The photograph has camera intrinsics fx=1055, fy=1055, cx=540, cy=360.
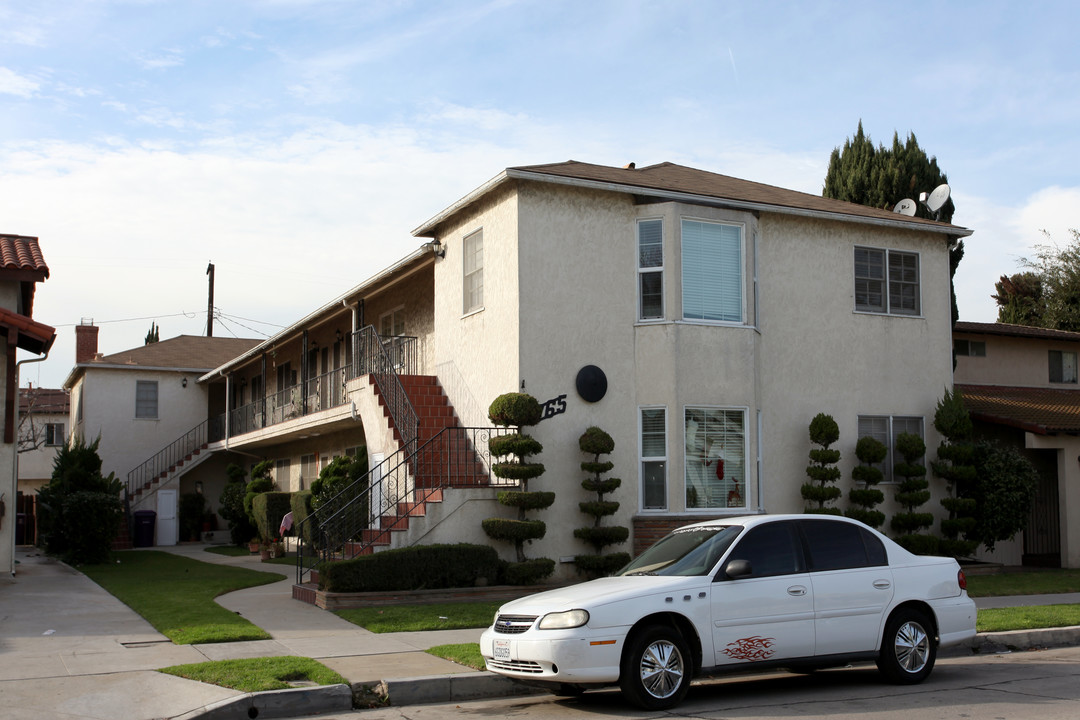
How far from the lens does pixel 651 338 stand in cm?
1719

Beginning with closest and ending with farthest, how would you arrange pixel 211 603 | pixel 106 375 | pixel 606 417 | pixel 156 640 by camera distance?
pixel 156 640
pixel 211 603
pixel 606 417
pixel 106 375

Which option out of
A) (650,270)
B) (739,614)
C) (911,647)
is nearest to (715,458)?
(650,270)

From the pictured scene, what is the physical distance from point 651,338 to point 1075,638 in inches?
297

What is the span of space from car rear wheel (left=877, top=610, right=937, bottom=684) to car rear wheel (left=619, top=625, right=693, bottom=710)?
206 centimetres

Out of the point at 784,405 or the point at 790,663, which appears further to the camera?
the point at 784,405

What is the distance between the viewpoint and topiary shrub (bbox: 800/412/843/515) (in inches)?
693

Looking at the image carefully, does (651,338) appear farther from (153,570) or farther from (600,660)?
(153,570)

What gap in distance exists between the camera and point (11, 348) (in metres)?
17.2

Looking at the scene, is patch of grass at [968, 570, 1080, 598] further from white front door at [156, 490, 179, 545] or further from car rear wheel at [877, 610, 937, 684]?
white front door at [156, 490, 179, 545]

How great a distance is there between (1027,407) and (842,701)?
48.7 feet

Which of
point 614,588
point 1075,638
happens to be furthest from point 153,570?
point 1075,638

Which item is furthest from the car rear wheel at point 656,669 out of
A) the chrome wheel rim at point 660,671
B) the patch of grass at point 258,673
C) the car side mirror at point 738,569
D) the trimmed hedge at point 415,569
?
the trimmed hedge at point 415,569

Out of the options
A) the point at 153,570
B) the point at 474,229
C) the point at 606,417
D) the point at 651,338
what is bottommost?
the point at 153,570

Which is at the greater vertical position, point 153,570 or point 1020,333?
point 1020,333
